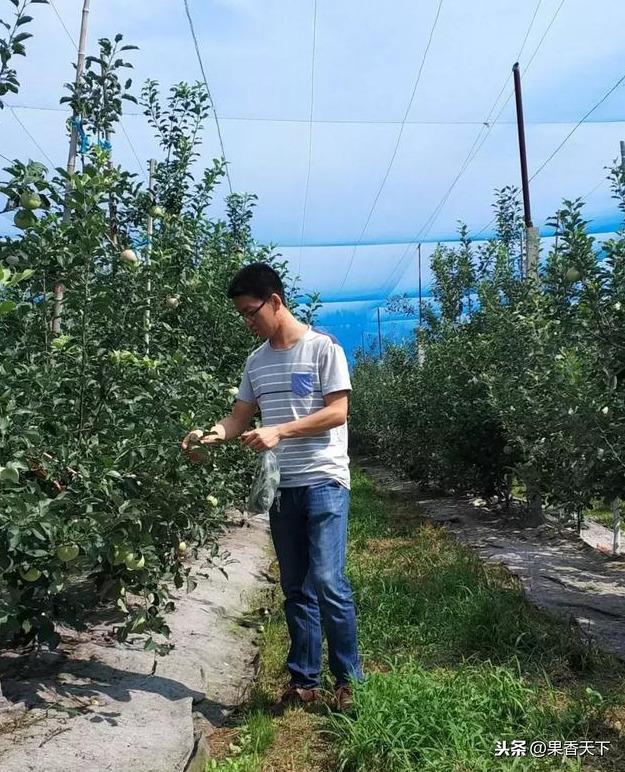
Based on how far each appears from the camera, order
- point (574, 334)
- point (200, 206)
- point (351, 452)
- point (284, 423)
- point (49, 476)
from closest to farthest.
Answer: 1. point (49, 476)
2. point (284, 423)
3. point (574, 334)
4. point (200, 206)
5. point (351, 452)

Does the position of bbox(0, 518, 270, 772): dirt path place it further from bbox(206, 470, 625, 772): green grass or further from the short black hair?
the short black hair

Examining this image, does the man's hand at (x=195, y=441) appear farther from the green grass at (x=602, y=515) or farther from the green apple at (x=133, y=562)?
the green grass at (x=602, y=515)

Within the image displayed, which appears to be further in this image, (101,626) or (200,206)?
(200,206)

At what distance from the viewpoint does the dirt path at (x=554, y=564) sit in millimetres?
3893

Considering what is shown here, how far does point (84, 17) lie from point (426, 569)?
11.6 feet

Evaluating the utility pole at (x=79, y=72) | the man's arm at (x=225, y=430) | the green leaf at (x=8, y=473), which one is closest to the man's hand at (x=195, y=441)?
the man's arm at (x=225, y=430)

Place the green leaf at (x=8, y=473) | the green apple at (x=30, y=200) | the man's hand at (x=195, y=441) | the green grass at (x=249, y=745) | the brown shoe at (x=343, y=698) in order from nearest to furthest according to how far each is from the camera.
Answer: the green leaf at (x=8, y=473) → the green apple at (x=30, y=200) → the green grass at (x=249, y=745) → the man's hand at (x=195, y=441) → the brown shoe at (x=343, y=698)

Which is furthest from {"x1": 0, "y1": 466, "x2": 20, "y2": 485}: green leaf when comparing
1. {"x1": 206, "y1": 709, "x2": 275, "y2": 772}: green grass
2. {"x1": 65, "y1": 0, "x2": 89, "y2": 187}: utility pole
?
{"x1": 65, "y1": 0, "x2": 89, "y2": 187}: utility pole

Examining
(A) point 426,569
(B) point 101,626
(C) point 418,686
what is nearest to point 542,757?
(C) point 418,686

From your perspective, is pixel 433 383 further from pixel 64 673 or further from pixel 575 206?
pixel 64 673

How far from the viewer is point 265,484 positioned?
2494 mm

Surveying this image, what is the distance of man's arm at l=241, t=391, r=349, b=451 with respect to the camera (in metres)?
2.34

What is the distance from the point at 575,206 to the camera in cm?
344

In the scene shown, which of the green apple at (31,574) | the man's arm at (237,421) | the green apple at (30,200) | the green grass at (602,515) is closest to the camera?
the green apple at (30,200)
